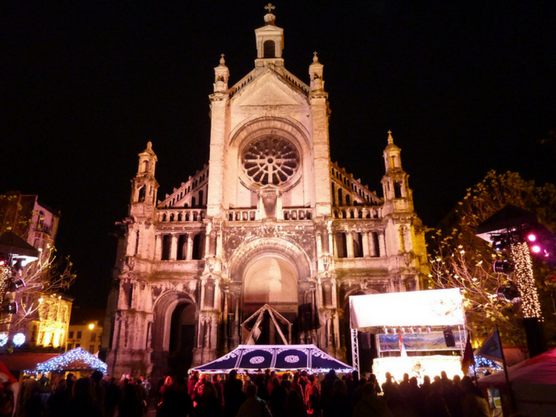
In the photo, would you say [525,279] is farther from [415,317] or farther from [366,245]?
[366,245]

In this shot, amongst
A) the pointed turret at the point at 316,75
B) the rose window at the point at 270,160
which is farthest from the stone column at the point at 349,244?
the pointed turret at the point at 316,75

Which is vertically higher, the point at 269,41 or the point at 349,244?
the point at 269,41

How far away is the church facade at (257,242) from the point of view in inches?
983

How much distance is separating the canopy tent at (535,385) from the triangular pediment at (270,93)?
2519 centimetres

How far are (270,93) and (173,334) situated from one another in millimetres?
17960

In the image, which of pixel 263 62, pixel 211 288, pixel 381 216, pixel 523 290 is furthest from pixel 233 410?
pixel 263 62

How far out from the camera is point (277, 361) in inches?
606

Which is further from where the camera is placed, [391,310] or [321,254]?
[321,254]

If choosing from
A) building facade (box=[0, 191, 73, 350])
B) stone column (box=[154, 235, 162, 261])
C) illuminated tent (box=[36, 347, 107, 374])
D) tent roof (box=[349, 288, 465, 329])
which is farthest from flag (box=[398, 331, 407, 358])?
building facade (box=[0, 191, 73, 350])

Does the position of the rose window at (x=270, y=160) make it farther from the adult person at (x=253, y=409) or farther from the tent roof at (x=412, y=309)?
the adult person at (x=253, y=409)

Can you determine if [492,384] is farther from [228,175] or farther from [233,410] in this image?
[228,175]

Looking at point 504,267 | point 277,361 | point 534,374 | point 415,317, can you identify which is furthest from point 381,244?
point 534,374

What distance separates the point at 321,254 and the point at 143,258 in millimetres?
10859

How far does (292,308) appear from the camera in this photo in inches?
1117
